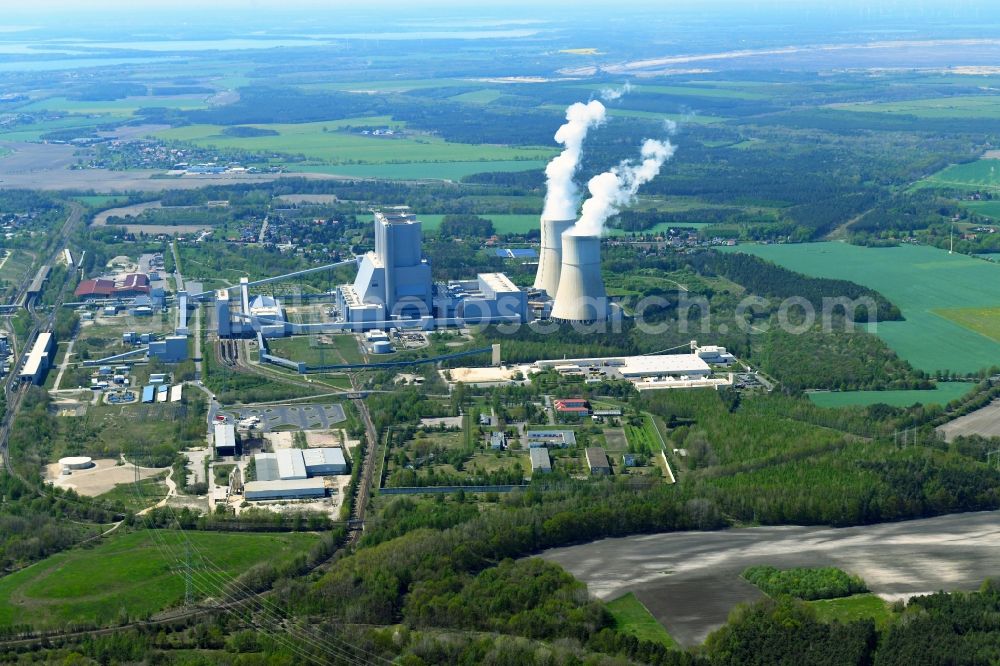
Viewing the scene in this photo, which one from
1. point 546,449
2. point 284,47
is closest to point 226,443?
point 546,449

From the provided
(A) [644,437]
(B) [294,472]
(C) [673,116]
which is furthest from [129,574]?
(C) [673,116]

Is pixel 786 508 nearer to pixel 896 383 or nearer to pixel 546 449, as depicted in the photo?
pixel 546 449

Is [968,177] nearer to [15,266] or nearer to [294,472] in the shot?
[15,266]

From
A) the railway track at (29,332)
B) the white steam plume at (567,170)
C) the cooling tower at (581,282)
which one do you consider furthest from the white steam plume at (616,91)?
the cooling tower at (581,282)

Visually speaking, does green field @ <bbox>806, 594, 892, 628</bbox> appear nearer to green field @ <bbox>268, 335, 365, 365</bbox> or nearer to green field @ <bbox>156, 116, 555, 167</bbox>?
green field @ <bbox>268, 335, 365, 365</bbox>

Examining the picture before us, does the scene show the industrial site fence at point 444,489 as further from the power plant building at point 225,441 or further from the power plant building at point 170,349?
the power plant building at point 170,349

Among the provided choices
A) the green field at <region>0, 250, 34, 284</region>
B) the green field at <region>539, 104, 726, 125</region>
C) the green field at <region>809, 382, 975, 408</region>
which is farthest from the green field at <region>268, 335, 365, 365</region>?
the green field at <region>539, 104, 726, 125</region>

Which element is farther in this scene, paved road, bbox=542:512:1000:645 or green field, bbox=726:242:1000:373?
green field, bbox=726:242:1000:373
